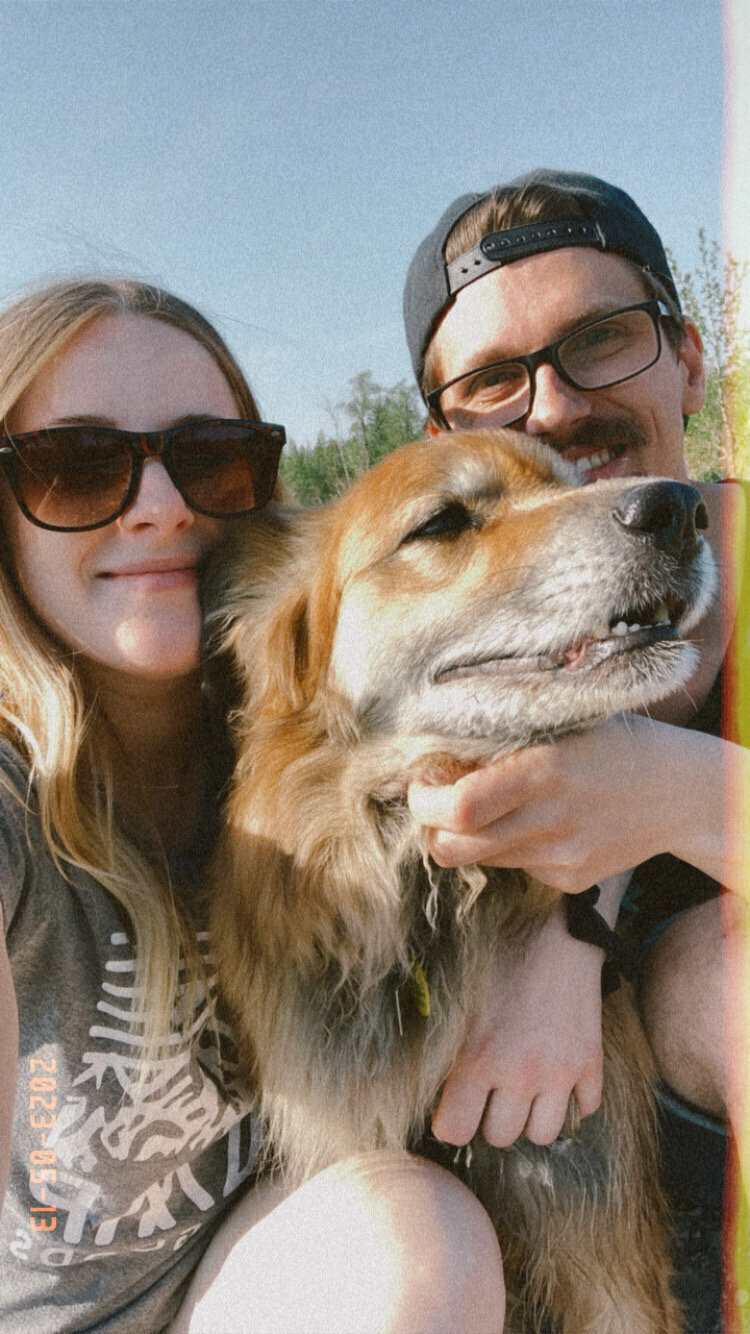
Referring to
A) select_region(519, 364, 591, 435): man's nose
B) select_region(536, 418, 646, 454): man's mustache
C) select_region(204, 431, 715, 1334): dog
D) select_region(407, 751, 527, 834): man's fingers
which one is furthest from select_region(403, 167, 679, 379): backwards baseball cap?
select_region(407, 751, 527, 834): man's fingers

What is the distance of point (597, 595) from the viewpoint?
1591mm

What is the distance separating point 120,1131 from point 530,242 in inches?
90.8

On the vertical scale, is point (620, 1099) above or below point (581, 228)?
below

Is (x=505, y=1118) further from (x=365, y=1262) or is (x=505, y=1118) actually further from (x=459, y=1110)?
(x=365, y=1262)

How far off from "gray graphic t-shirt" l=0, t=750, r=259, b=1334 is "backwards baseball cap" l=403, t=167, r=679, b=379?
5.80 ft

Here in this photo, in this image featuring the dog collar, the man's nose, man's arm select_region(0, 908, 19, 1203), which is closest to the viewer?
man's arm select_region(0, 908, 19, 1203)

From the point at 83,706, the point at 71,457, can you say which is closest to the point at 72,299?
the point at 71,457

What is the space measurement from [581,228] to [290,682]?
4.99ft

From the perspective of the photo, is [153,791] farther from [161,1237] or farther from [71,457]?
[161,1237]

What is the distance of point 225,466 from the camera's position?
196 cm

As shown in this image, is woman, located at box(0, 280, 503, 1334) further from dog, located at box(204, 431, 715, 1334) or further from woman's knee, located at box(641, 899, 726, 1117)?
woman's knee, located at box(641, 899, 726, 1117)

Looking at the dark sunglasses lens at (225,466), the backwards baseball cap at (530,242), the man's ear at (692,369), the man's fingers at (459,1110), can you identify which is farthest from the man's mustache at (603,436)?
the man's fingers at (459,1110)

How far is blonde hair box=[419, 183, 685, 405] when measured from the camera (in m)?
2.51

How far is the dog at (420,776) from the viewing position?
1628mm
